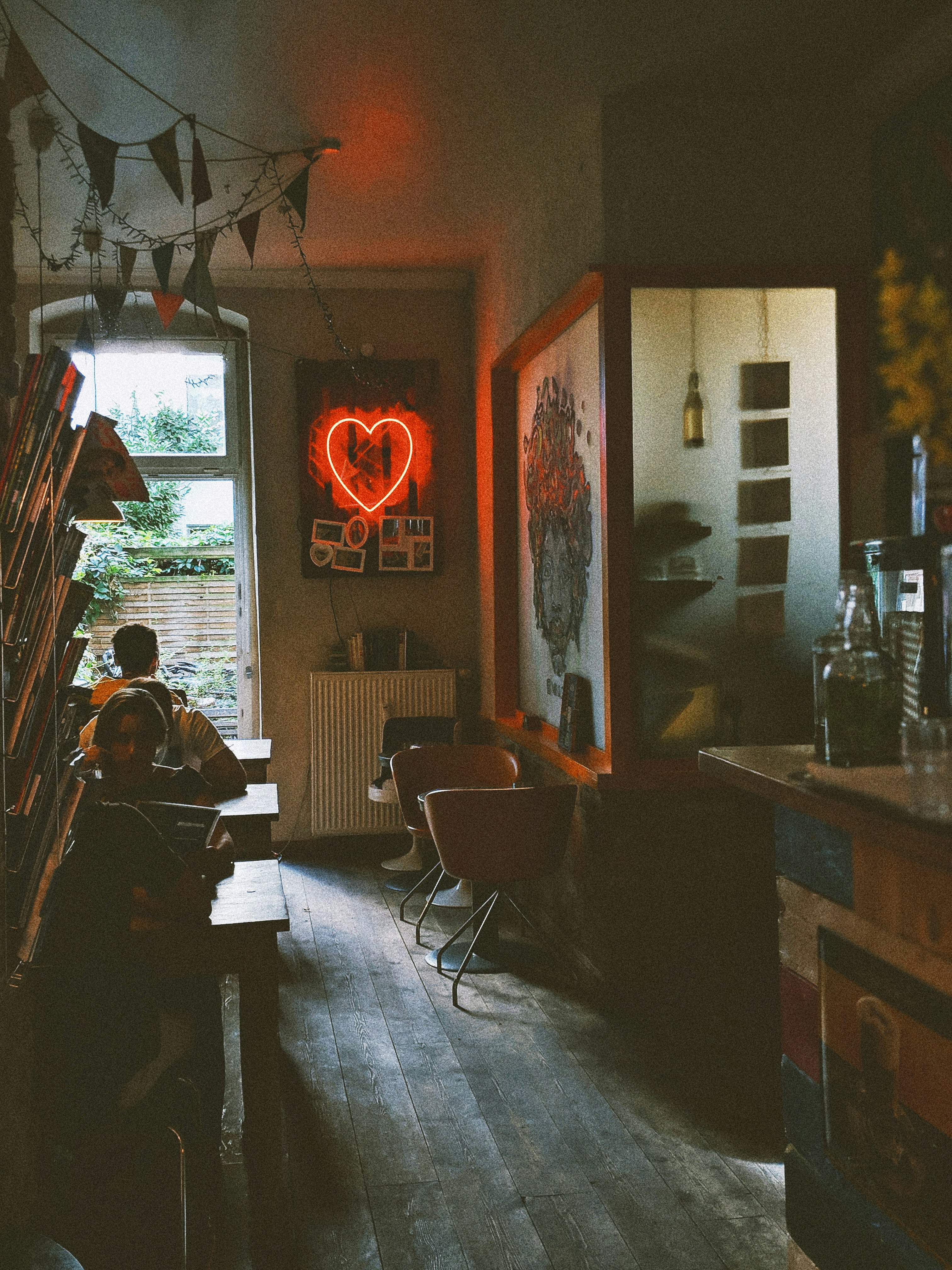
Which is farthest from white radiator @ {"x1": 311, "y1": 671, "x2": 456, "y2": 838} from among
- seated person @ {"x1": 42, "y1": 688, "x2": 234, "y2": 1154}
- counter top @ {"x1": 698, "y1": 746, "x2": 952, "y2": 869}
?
counter top @ {"x1": 698, "y1": 746, "x2": 952, "y2": 869}

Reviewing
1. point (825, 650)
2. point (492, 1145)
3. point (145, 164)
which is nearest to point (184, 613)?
point (145, 164)

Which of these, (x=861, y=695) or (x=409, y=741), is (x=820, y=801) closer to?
(x=861, y=695)

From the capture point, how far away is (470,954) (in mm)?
4156

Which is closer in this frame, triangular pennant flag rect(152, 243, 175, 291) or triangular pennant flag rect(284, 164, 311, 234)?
triangular pennant flag rect(284, 164, 311, 234)

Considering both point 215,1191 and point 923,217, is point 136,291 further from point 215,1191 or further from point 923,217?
point 215,1191

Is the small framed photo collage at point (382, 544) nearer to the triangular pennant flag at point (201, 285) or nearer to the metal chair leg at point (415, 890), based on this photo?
the metal chair leg at point (415, 890)

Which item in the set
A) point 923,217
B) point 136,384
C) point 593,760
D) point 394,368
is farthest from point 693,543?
point 136,384

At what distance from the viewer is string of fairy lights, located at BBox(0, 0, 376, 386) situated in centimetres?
358

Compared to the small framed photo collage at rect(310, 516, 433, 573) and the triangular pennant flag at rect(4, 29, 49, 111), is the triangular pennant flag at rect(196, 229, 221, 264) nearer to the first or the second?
the triangular pennant flag at rect(4, 29, 49, 111)

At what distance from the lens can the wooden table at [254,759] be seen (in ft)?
15.2

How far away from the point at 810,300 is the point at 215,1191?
11.5ft

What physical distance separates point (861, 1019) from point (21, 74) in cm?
293

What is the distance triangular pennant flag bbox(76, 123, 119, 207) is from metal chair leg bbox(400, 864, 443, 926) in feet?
9.88

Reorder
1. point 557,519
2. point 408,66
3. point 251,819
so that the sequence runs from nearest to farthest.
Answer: point 251,819 < point 408,66 < point 557,519
